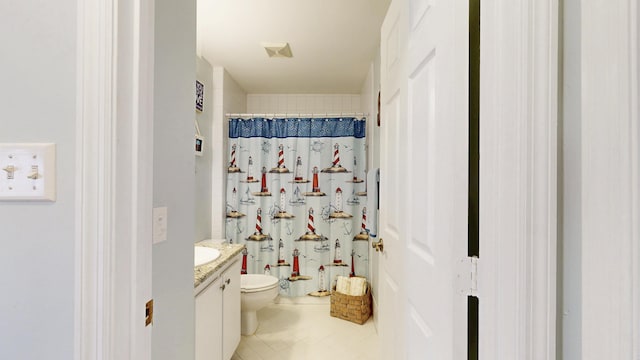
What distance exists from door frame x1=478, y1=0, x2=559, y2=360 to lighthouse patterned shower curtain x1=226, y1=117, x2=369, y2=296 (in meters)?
2.40

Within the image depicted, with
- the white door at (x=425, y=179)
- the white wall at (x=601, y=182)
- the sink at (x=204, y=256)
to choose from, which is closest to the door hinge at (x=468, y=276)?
the white door at (x=425, y=179)

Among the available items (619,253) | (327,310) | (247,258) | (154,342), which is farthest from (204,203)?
(619,253)

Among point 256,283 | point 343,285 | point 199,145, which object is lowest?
point 343,285

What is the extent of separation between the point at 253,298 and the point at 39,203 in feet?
6.23

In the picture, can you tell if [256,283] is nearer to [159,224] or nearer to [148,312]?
[159,224]

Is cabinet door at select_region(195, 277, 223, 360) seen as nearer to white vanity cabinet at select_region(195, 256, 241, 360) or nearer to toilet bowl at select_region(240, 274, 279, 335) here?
white vanity cabinet at select_region(195, 256, 241, 360)

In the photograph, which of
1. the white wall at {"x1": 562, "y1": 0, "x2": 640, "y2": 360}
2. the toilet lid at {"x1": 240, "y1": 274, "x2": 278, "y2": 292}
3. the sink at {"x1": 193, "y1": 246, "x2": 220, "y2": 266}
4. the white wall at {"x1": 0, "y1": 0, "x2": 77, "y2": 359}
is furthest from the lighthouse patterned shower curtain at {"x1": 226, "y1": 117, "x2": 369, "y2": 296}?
the white wall at {"x1": 562, "y1": 0, "x2": 640, "y2": 360}

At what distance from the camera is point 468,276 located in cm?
67

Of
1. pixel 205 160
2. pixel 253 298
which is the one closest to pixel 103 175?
pixel 253 298

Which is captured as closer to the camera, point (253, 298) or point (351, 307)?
point (253, 298)

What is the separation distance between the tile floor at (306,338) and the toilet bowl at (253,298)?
87mm

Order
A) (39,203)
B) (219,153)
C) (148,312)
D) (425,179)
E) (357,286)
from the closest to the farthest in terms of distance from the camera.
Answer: (39,203) → (148,312) → (425,179) → (357,286) → (219,153)

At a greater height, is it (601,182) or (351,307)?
(601,182)

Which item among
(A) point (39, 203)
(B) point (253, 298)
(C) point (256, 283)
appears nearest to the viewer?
(A) point (39, 203)
